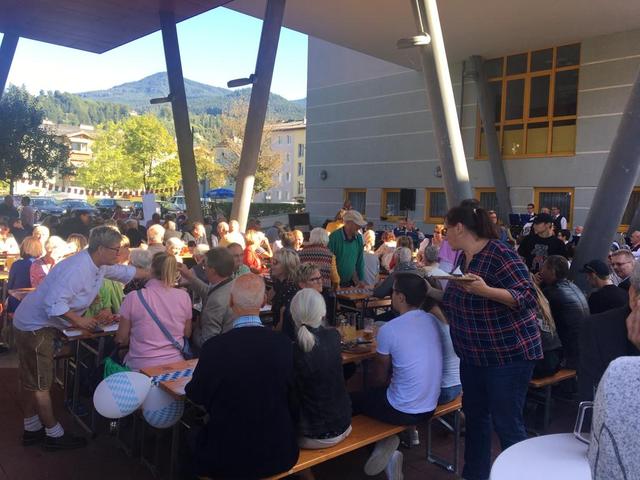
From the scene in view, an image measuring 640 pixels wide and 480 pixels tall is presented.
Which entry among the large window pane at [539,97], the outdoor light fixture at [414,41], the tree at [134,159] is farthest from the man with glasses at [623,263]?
the tree at [134,159]

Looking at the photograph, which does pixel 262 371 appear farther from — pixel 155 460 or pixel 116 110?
pixel 116 110

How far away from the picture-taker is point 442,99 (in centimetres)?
859

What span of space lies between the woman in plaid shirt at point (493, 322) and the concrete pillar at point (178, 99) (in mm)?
9749

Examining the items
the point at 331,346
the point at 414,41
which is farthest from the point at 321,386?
the point at 414,41

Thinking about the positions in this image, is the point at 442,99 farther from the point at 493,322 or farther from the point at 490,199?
the point at 490,199

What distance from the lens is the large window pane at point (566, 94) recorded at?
606 inches

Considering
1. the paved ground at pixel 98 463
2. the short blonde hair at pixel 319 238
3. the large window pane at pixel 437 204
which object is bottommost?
the paved ground at pixel 98 463

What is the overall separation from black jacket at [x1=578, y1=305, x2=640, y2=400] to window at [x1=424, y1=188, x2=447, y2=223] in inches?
634

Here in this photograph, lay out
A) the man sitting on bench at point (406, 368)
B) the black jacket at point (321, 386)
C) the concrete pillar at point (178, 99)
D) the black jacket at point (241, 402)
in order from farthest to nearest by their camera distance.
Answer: the concrete pillar at point (178, 99) → the man sitting on bench at point (406, 368) → the black jacket at point (321, 386) → the black jacket at point (241, 402)

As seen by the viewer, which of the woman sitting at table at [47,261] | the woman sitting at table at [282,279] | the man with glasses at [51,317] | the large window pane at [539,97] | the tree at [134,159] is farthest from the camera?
the tree at [134,159]

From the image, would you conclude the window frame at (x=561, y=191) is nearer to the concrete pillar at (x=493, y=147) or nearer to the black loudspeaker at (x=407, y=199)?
the concrete pillar at (x=493, y=147)

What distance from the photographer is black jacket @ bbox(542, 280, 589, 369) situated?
4527 mm

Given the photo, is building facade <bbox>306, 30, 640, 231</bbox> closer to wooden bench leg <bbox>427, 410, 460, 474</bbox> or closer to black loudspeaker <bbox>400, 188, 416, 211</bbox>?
black loudspeaker <bbox>400, 188, 416, 211</bbox>

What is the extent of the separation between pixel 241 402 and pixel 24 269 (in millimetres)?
4445
